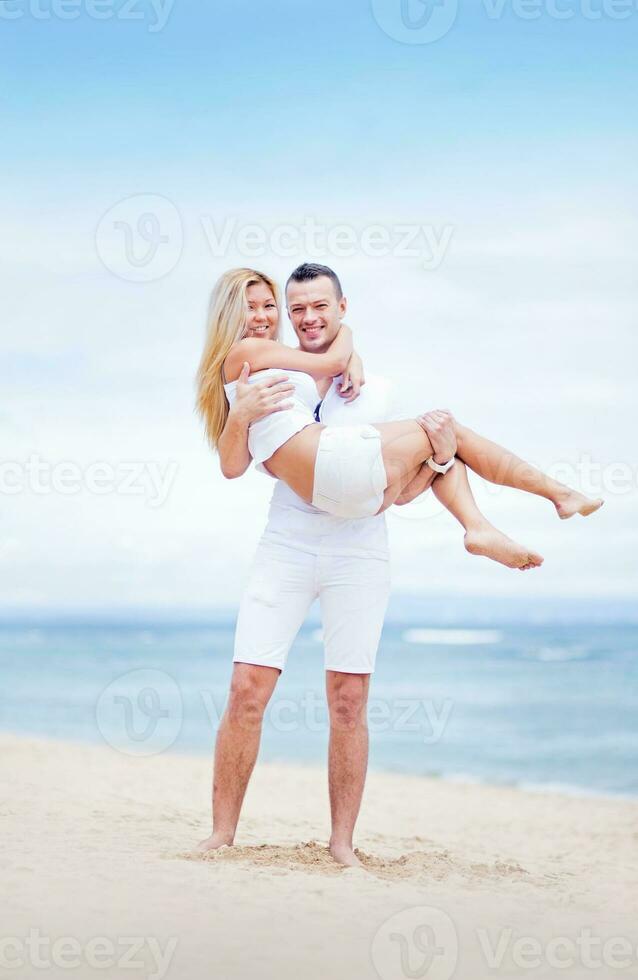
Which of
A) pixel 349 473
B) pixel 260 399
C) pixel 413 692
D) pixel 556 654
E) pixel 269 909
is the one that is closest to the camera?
pixel 269 909

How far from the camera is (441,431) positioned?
378cm

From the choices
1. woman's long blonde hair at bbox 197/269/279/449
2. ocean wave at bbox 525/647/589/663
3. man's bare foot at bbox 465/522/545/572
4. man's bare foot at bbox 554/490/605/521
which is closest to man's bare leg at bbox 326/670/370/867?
man's bare foot at bbox 465/522/545/572

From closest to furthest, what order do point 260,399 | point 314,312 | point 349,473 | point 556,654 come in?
1. point 349,473
2. point 260,399
3. point 314,312
4. point 556,654

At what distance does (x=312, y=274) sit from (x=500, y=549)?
1171 millimetres

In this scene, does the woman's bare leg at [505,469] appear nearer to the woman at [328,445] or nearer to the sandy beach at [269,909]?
the woman at [328,445]

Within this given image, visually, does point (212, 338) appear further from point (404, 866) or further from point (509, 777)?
point (509, 777)

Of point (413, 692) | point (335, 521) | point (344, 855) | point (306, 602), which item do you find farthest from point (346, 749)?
point (413, 692)

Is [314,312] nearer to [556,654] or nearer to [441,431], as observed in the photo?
[441,431]

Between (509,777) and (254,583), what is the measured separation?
796 cm

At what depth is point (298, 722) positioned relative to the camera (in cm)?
1459

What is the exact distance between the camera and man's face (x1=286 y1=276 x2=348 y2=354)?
12.7ft

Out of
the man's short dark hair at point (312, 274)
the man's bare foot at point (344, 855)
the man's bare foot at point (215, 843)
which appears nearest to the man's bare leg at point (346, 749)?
the man's bare foot at point (344, 855)

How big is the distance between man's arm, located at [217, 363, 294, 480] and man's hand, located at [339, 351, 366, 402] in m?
0.21

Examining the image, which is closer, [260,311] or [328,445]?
[328,445]
